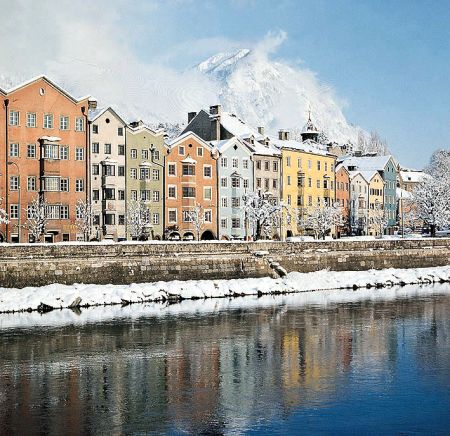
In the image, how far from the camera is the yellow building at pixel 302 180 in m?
98.4

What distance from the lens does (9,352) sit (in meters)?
33.0

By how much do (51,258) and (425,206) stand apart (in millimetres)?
61936

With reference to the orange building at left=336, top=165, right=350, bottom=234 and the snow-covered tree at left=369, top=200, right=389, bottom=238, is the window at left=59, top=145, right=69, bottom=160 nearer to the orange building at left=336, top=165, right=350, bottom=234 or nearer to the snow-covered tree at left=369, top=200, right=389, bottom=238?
the orange building at left=336, top=165, right=350, bottom=234

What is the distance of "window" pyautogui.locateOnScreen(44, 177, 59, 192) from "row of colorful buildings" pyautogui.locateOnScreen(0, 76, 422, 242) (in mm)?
103

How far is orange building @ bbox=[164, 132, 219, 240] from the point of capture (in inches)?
3307

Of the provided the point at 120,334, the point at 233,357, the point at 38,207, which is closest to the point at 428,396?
the point at 233,357

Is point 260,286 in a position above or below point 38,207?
below

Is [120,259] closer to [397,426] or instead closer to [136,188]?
[136,188]

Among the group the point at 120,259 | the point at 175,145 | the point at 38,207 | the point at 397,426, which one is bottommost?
the point at 397,426

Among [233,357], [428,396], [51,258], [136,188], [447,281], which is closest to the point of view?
[428,396]

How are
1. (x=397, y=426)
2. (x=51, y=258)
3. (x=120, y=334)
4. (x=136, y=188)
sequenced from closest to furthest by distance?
(x=397, y=426) → (x=120, y=334) → (x=51, y=258) → (x=136, y=188)

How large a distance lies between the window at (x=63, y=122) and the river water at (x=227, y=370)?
3224cm

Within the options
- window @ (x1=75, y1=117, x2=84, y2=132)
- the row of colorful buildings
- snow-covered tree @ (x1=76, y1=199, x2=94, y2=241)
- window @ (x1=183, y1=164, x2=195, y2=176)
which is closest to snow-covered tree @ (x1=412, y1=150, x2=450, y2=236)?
the row of colorful buildings

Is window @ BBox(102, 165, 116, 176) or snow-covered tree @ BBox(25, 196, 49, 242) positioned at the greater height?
window @ BBox(102, 165, 116, 176)
